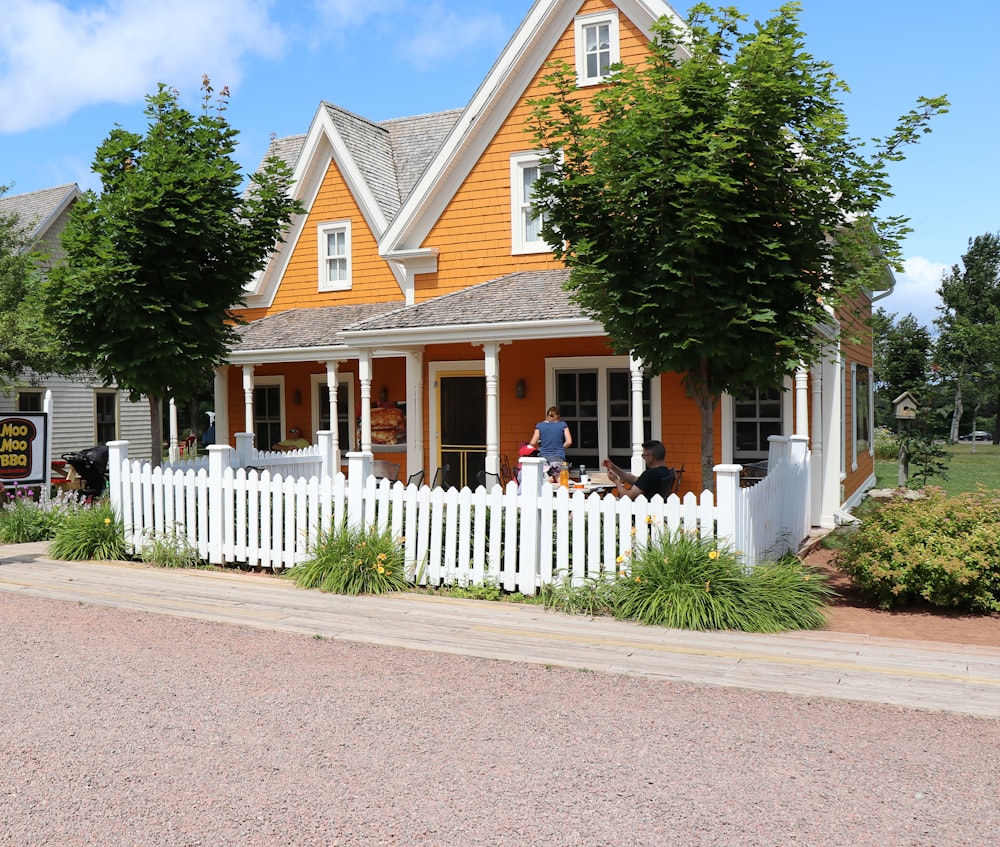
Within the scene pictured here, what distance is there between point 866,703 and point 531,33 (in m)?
12.9

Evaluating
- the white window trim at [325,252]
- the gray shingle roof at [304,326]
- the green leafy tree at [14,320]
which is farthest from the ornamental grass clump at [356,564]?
the green leafy tree at [14,320]

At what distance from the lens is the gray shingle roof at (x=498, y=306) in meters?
13.5

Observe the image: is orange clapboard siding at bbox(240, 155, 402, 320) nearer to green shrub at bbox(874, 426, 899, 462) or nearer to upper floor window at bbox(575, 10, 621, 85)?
upper floor window at bbox(575, 10, 621, 85)

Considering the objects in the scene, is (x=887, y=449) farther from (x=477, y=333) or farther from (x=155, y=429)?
(x=155, y=429)

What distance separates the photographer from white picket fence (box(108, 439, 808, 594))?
815cm

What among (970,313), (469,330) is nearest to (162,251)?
(469,330)

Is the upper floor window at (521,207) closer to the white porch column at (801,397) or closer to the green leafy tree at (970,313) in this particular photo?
the white porch column at (801,397)

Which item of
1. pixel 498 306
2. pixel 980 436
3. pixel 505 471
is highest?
pixel 498 306

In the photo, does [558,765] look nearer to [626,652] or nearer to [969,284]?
[626,652]

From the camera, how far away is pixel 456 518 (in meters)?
9.23

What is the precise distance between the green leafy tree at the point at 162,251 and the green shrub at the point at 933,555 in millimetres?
7953

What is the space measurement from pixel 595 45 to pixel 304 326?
744 centimetres

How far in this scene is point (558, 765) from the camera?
180 inches

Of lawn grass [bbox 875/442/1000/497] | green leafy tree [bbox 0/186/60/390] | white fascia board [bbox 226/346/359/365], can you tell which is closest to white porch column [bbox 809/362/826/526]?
lawn grass [bbox 875/442/1000/497]
